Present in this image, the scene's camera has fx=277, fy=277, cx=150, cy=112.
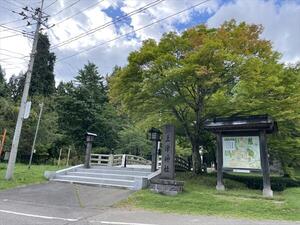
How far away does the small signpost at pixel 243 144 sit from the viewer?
1016 centimetres

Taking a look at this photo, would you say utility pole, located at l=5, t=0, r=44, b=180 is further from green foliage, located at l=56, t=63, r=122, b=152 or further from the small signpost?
green foliage, located at l=56, t=63, r=122, b=152

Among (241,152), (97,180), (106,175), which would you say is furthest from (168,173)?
(106,175)

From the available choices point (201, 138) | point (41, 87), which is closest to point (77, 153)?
point (41, 87)

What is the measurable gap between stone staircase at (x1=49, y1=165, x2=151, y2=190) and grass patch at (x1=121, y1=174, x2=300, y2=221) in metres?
0.97

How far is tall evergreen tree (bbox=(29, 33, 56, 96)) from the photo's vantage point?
30.9m

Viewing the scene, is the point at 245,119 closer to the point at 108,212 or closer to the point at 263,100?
the point at 263,100

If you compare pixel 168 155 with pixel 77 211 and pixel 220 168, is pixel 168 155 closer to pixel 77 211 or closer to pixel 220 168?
pixel 220 168

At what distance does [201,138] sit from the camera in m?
15.3

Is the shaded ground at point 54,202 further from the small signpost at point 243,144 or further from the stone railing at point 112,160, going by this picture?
the stone railing at point 112,160

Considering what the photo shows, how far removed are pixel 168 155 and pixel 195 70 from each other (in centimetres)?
344

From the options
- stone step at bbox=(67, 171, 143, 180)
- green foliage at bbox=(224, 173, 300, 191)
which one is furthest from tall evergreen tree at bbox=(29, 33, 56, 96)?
green foliage at bbox=(224, 173, 300, 191)

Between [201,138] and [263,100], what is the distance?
4528 millimetres

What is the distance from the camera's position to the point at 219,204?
26.2ft

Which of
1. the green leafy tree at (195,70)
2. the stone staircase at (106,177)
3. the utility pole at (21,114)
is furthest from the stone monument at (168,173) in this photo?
the utility pole at (21,114)
